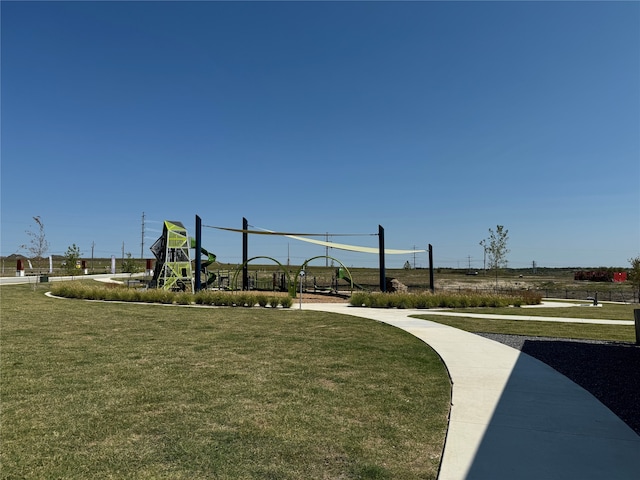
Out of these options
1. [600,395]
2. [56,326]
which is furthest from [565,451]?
[56,326]

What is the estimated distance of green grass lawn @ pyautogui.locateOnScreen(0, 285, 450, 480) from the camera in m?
3.30

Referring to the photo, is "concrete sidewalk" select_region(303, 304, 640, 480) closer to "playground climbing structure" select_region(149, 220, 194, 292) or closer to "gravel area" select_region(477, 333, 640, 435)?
"gravel area" select_region(477, 333, 640, 435)

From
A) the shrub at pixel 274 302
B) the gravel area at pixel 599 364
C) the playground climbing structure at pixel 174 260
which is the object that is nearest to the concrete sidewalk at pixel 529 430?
the gravel area at pixel 599 364

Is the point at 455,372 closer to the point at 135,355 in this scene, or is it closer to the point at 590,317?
the point at 135,355

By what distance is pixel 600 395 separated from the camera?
5.34m

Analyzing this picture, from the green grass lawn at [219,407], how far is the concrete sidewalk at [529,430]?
26cm

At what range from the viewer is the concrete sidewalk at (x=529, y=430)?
322 centimetres

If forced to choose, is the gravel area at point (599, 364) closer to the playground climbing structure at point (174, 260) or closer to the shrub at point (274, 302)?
the shrub at point (274, 302)

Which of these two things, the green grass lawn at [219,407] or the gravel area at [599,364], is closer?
the green grass lawn at [219,407]

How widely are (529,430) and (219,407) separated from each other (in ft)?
11.5

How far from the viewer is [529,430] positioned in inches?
159

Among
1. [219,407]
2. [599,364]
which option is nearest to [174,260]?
[219,407]

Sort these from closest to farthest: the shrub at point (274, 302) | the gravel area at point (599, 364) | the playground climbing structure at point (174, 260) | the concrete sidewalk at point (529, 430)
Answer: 1. the concrete sidewalk at point (529, 430)
2. the gravel area at point (599, 364)
3. the shrub at point (274, 302)
4. the playground climbing structure at point (174, 260)

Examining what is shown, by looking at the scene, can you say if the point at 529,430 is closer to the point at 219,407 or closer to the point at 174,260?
the point at 219,407
